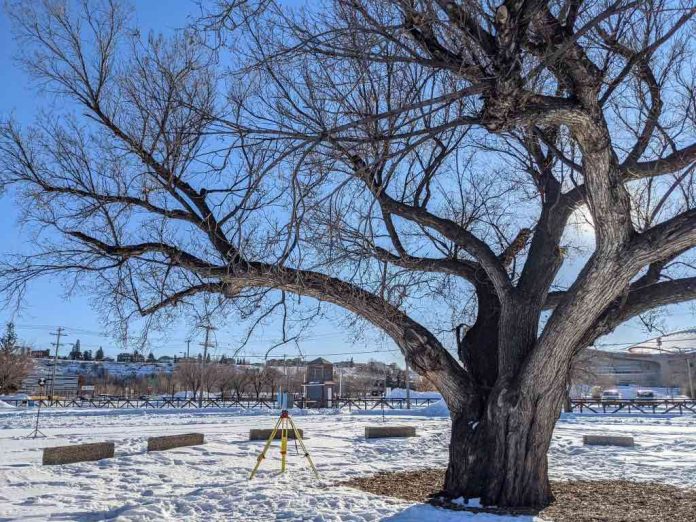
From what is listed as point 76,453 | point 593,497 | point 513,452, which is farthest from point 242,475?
point 593,497

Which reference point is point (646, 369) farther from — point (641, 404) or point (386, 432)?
point (386, 432)

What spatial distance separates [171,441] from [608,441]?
445 inches

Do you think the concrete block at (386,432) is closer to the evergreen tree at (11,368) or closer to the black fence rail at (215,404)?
the black fence rail at (215,404)

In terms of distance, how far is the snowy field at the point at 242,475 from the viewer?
734 cm

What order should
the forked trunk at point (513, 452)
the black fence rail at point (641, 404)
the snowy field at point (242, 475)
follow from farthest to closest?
the black fence rail at point (641, 404) → the forked trunk at point (513, 452) → the snowy field at point (242, 475)

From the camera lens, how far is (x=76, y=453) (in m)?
11.6

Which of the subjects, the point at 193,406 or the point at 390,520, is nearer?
the point at 390,520

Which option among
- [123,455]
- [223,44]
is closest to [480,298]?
[223,44]

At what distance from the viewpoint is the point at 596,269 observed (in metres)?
6.62

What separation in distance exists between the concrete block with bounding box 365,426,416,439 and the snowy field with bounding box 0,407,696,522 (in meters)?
0.44

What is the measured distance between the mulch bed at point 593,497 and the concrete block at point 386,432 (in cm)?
697

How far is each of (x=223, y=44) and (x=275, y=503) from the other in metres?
5.77

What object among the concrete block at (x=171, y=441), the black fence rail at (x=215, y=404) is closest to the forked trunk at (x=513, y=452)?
the concrete block at (x=171, y=441)

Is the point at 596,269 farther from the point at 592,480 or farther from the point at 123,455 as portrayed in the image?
the point at 123,455
